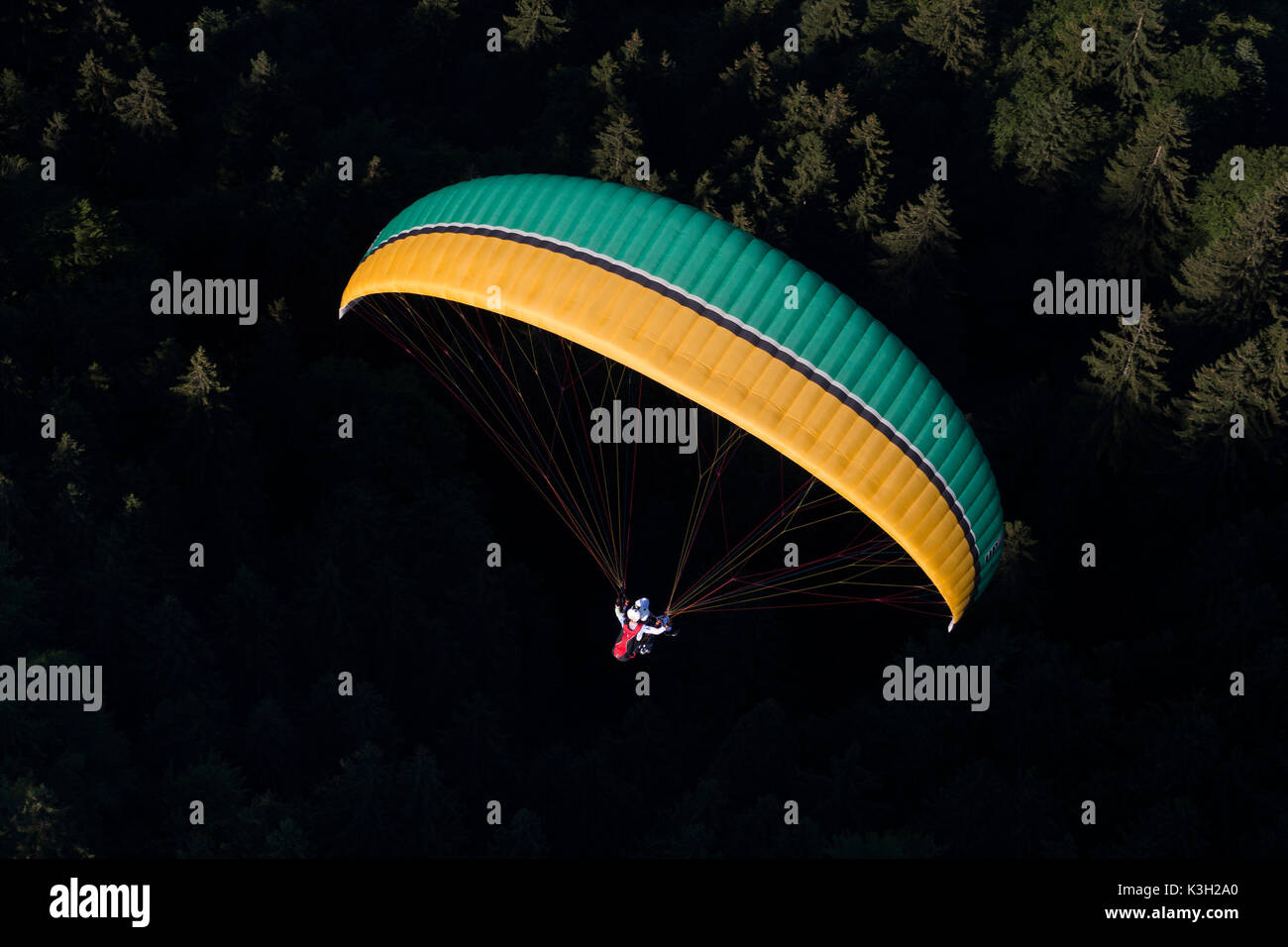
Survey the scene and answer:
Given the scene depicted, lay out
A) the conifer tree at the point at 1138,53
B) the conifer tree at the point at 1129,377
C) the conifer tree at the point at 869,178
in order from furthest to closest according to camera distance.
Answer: the conifer tree at the point at 1138,53
the conifer tree at the point at 869,178
the conifer tree at the point at 1129,377

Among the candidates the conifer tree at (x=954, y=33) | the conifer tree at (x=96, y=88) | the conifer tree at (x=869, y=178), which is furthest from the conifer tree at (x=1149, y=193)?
the conifer tree at (x=96, y=88)

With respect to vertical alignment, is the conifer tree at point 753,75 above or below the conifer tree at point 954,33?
below

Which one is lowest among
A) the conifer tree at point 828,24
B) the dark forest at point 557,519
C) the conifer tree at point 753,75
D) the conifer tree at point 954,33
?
the dark forest at point 557,519

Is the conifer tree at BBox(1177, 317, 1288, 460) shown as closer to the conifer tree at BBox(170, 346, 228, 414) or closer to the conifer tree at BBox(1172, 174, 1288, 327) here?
the conifer tree at BBox(1172, 174, 1288, 327)

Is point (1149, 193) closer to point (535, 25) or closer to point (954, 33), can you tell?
point (954, 33)

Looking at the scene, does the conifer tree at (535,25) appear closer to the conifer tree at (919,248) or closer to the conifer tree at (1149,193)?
the conifer tree at (919,248)

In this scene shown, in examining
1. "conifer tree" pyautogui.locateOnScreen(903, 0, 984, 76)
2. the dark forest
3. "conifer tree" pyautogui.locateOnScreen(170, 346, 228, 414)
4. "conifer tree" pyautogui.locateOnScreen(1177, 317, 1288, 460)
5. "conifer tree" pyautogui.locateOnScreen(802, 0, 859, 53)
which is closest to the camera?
the dark forest

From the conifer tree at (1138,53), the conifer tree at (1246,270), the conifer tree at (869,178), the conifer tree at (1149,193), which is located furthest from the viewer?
the conifer tree at (1138,53)

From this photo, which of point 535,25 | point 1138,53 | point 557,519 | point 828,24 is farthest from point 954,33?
point 557,519

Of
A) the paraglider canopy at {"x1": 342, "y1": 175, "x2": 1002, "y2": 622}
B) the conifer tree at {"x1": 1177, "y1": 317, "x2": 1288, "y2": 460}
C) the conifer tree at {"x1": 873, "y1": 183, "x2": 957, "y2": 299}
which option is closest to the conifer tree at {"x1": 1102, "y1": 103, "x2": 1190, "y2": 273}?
the conifer tree at {"x1": 873, "y1": 183, "x2": 957, "y2": 299}

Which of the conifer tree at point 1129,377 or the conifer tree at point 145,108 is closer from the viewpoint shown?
the conifer tree at point 1129,377

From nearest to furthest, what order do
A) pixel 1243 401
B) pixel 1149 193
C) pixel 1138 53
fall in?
pixel 1243 401, pixel 1149 193, pixel 1138 53

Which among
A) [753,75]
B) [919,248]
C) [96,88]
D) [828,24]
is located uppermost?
[828,24]
